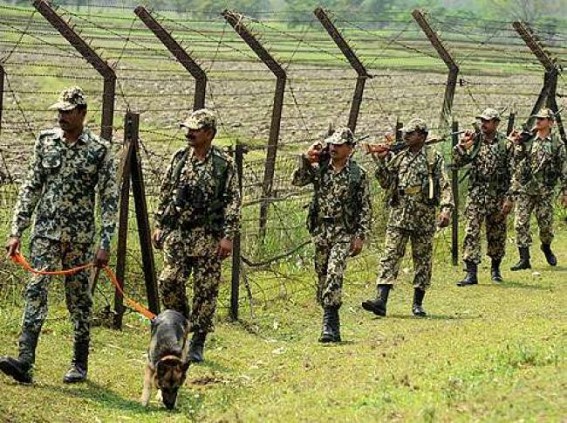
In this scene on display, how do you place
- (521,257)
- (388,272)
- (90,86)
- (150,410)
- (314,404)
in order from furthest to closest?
(90,86), (521,257), (388,272), (150,410), (314,404)

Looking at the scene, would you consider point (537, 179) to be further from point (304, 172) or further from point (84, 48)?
point (84, 48)

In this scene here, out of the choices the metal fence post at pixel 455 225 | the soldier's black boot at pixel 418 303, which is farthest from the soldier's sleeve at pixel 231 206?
the metal fence post at pixel 455 225

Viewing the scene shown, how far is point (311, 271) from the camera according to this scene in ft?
47.7

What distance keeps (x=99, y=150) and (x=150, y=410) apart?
6.05ft

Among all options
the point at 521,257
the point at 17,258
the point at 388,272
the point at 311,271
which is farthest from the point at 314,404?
the point at 521,257

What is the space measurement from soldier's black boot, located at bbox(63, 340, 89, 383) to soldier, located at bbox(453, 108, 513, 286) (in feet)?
21.6

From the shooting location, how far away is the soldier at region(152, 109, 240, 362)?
9883mm

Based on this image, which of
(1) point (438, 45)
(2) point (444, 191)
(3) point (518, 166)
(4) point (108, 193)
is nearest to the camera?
(4) point (108, 193)

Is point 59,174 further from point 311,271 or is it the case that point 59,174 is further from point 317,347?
point 311,271

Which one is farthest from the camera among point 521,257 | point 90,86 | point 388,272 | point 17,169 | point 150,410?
point 90,86

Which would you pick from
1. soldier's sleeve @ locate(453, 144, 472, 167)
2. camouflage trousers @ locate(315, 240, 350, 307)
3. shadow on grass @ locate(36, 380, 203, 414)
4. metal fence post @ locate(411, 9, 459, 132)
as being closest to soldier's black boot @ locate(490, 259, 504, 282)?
soldier's sleeve @ locate(453, 144, 472, 167)

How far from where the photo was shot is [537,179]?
15859mm

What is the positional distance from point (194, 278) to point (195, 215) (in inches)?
21.7

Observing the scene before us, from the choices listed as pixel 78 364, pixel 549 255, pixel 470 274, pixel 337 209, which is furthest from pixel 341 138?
pixel 549 255
